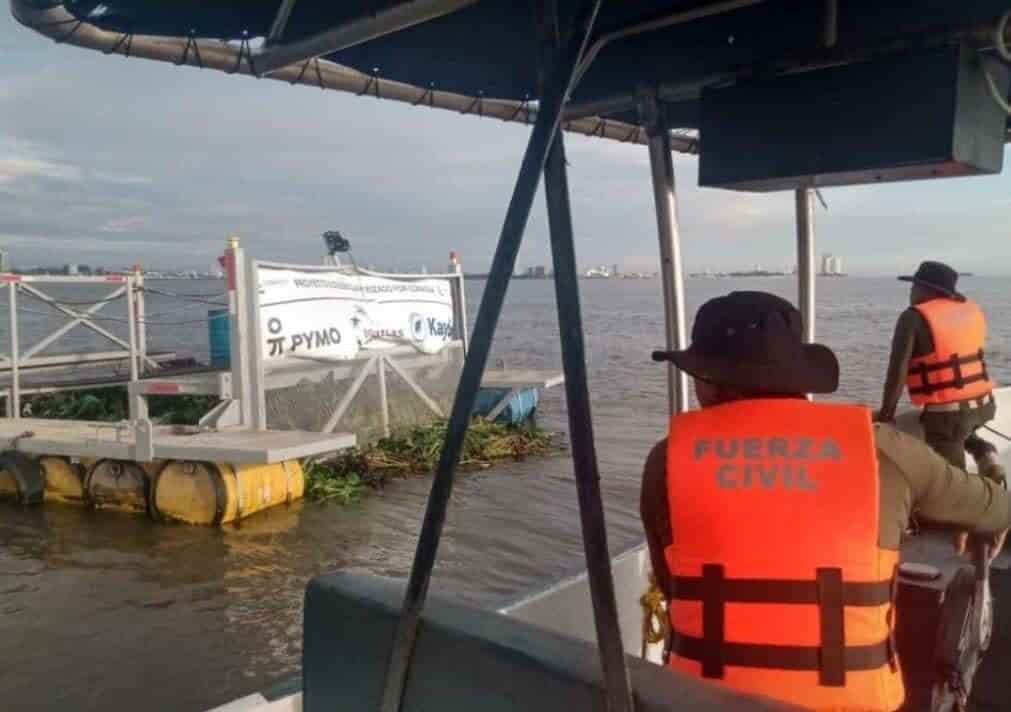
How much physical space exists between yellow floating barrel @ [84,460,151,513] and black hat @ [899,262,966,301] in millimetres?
7771

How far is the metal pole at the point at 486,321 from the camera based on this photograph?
160 cm

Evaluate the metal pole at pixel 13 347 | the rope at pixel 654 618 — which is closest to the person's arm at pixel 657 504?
the rope at pixel 654 618

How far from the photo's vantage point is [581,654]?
1.75 m

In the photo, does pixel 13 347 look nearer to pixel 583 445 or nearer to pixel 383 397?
pixel 383 397

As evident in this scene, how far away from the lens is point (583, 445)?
5.06ft

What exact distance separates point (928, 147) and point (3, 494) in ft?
34.1

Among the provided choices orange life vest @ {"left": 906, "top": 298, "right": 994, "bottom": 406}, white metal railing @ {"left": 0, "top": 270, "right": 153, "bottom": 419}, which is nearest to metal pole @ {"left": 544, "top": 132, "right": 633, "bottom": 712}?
orange life vest @ {"left": 906, "top": 298, "right": 994, "bottom": 406}

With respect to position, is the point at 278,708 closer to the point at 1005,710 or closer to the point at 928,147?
the point at 928,147

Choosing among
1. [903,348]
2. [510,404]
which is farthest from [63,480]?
[903,348]

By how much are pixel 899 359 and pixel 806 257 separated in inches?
48.1

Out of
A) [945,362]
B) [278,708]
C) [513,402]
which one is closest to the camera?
[278,708]

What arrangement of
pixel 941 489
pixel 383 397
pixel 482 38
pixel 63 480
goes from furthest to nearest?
pixel 383 397 → pixel 63 480 → pixel 482 38 → pixel 941 489

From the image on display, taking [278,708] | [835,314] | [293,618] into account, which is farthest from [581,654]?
[835,314]

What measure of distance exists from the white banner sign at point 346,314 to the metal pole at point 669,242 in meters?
7.49
